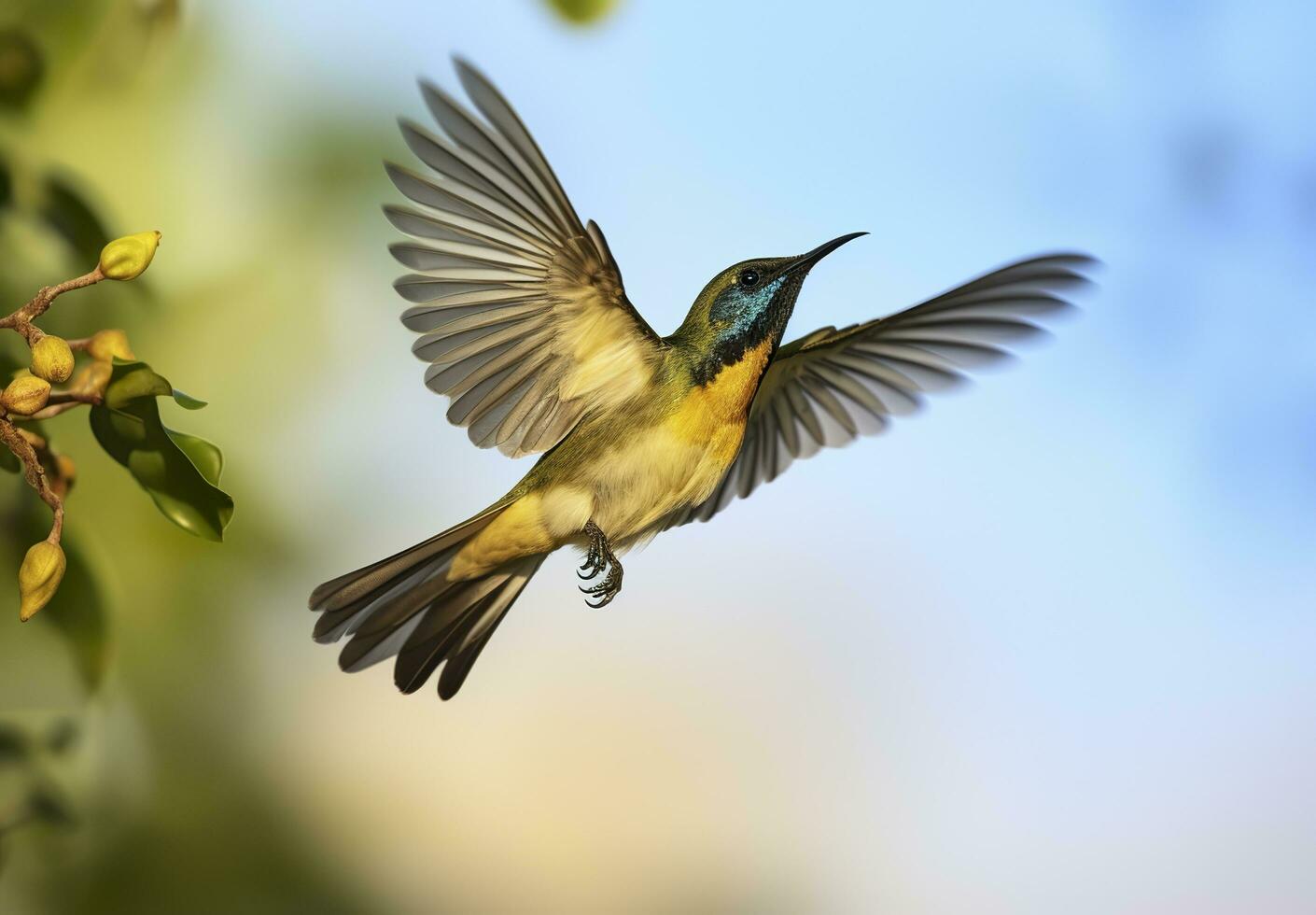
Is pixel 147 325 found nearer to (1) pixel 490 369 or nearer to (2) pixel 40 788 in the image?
(2) pixel 40 788

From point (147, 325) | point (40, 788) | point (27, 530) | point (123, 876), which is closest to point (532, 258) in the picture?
point (27, 530)

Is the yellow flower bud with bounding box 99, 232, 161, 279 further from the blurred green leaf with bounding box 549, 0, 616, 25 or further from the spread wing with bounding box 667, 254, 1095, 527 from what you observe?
the spread wing with bounding box 667, 254, 1095, 527

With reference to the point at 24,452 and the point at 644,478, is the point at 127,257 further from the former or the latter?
the point at 644,478

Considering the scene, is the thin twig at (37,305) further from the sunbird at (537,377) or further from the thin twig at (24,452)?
the sunbird at (537,377)

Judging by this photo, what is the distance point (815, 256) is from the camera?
80 cm

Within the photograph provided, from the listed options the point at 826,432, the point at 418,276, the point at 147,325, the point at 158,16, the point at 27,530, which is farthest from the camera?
the point at 147,325

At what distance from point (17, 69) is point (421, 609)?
0.47 metres

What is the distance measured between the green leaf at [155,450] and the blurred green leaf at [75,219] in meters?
0.22

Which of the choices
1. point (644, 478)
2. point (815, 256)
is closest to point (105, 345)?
point (644, 478)

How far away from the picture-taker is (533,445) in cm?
78

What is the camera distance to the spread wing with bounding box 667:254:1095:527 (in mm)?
1010

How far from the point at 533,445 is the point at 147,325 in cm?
69

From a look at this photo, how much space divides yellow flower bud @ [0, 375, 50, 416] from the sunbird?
19cm

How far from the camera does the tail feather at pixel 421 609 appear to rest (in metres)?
0.76
